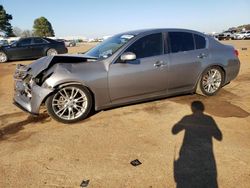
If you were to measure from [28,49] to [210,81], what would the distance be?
40.3ft

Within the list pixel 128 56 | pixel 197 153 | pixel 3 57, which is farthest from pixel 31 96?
pixel 3 57

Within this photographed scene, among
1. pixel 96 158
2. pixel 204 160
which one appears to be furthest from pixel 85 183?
pixel 204 160

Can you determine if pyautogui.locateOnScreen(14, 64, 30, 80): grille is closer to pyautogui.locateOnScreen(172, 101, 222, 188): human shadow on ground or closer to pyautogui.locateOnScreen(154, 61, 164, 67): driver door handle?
pyautogui.locateOnScreen(154, 61, 164, 67): driver door handle

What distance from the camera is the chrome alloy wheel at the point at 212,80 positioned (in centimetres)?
612

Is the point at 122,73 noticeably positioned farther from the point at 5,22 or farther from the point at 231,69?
the point at 5,22

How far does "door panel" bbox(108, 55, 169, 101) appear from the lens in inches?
194

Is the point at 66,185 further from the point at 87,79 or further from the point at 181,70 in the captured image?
the point at 181,70

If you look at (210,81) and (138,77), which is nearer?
(138,77)

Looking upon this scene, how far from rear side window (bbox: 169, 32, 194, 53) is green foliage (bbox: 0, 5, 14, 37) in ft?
262

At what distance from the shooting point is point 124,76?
16.3 feet

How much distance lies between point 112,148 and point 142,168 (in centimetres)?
68

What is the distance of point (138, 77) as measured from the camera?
201 inches

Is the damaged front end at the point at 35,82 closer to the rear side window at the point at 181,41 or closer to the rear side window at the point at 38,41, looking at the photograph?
the rear side window at the point at 181,41

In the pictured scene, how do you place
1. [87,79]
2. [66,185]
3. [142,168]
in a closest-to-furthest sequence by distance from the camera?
1. [66,185]
2. [142,168]
3. [87,79]
